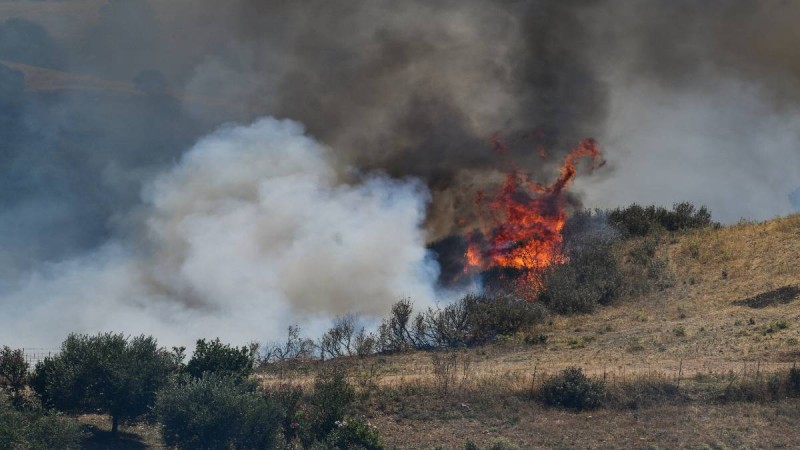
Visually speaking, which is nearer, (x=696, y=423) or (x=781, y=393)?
(x=696, y=423)

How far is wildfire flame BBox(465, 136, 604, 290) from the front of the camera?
170 ft

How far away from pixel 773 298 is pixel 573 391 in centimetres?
1726

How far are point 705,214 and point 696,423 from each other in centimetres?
3489

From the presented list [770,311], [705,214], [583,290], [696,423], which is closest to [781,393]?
[696,423]

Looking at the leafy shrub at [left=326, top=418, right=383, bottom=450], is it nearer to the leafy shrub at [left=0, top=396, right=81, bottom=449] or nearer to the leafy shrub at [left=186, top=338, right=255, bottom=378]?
the leafy shrub at [left=186, top=338, right=255, bottom=378]

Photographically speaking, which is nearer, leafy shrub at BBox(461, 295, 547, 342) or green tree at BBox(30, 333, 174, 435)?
green tree at BBox(30, 333, 174, 435)

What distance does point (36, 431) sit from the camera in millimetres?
24078

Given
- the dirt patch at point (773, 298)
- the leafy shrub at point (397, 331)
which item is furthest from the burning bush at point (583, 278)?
the leafy shrub at point (397, 331)

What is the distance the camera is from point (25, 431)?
78.4 ft

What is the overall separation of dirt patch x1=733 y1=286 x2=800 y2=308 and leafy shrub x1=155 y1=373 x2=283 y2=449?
27004mm

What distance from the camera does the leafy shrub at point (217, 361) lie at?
98.0 ft

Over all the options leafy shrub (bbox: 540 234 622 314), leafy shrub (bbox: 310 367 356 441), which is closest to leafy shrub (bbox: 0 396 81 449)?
leafy shrub (bbox: 310 367 356 441)

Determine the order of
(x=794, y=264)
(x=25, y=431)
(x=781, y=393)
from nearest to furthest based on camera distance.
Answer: (x=25, y=431) → (x=781, y=393) → (x=794, y=264)

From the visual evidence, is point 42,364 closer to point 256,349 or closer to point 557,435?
point 256,349
